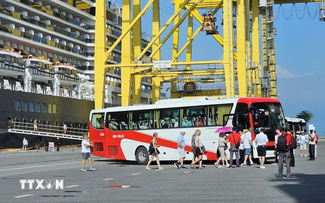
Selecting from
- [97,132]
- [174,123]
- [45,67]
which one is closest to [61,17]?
[45,67]

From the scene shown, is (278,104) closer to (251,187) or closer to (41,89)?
(251,187)

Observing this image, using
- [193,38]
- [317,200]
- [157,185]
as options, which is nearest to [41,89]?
[193,38]

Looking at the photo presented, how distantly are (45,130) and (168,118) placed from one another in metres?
26.6

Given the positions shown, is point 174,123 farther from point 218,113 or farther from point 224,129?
point 224,129

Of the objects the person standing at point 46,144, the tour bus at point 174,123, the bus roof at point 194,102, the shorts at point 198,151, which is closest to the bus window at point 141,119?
the tour bus at point 174,123

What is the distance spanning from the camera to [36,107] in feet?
164

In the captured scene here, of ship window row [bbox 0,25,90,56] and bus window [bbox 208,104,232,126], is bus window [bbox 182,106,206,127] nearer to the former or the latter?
bus window [bbox 208,104,232,126]

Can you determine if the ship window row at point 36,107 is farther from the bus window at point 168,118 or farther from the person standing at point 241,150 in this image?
the person standing at point 241,150

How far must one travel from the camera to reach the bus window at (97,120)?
92.3ft

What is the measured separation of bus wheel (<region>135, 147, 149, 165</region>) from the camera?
85.3ft

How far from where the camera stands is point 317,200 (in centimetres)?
1092

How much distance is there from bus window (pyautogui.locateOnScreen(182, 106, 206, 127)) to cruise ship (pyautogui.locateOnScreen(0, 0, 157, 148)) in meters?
23.3

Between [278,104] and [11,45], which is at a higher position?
[11,45]

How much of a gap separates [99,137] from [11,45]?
27938 millimetres
